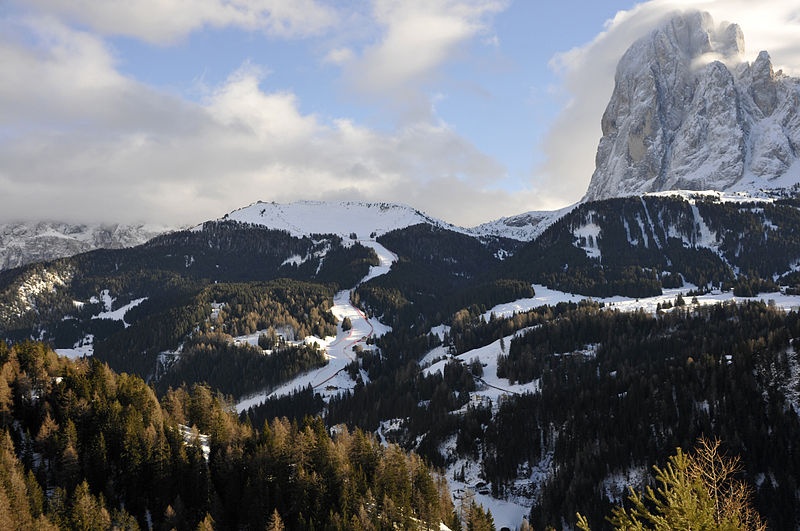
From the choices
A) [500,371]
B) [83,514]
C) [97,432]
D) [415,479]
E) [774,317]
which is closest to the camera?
[83,514]

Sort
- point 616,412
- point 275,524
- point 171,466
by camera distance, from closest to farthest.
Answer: point 275,524 < point 171,466 < point 616,412

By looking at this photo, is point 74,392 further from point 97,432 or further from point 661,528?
point 661,528

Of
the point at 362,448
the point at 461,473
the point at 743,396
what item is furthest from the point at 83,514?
the point at 743,396

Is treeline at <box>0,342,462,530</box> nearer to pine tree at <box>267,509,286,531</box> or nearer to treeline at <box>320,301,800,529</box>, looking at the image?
pine tree at <box>267,509,286,531</box>

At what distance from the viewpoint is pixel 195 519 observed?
78875mm

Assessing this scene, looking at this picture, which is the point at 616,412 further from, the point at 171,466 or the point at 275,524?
the point at 171,466

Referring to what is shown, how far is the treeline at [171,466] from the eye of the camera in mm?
77188

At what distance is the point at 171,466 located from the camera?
275 feet

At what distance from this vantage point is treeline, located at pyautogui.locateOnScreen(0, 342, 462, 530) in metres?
77.2

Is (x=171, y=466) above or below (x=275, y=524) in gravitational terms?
above

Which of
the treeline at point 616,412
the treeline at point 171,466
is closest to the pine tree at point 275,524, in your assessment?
the treeline at point 171,466

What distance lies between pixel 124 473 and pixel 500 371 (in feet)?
429

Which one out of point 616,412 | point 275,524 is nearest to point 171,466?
point 275,524

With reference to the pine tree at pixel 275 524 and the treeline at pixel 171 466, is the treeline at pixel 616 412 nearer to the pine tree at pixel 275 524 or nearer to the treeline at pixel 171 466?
the treeline at pixel 171 466
